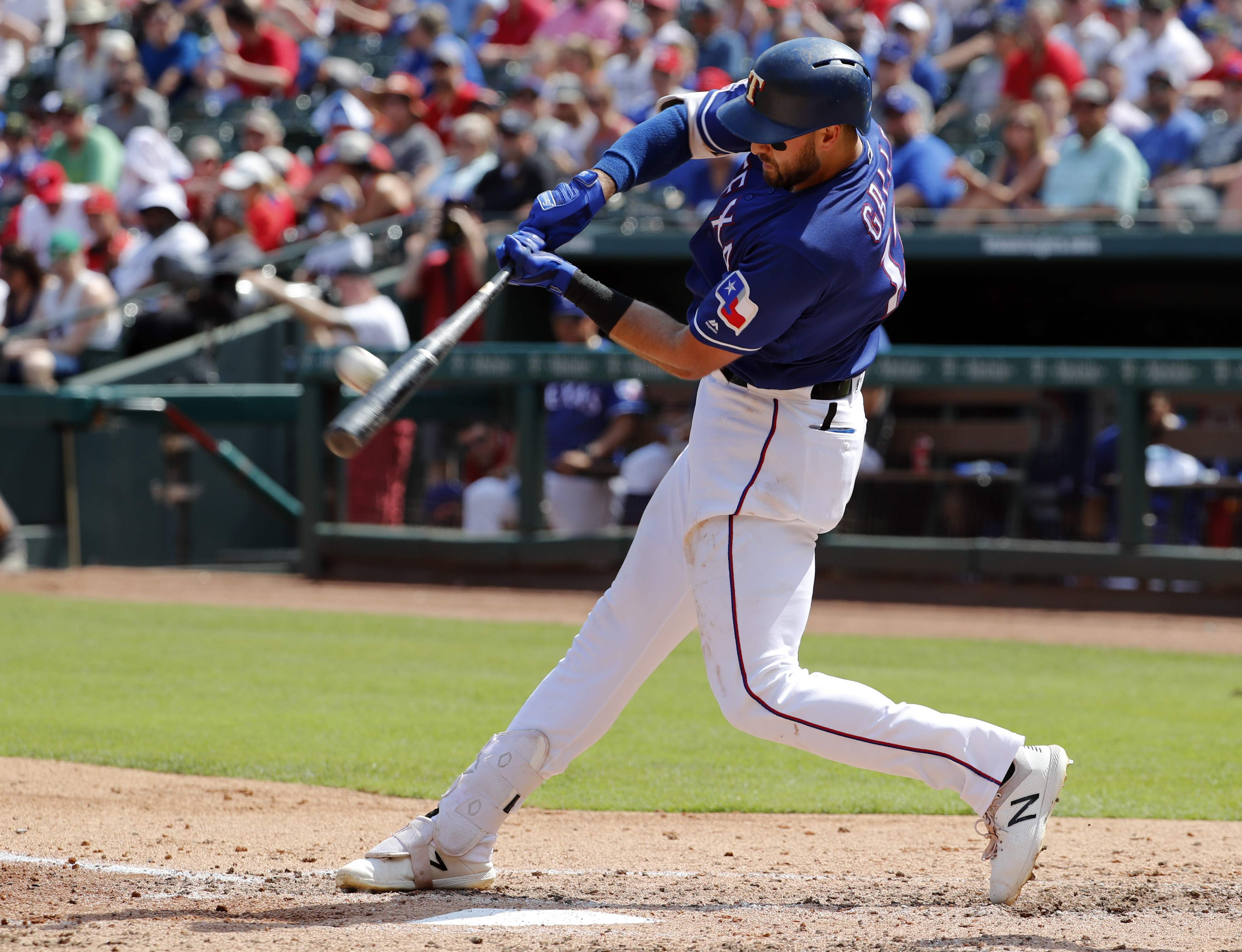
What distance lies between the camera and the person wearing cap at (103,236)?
11.2 meters

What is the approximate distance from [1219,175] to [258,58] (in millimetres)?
8415

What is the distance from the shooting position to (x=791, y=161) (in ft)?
9.63

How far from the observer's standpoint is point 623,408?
8453mm

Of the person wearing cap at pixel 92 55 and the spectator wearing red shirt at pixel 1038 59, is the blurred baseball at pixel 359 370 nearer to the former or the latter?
the spectator wearing red shirt at pixel 1038 59

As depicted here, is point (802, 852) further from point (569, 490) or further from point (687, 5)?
point (687, 5)

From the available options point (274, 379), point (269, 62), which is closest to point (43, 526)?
point (274, 379)

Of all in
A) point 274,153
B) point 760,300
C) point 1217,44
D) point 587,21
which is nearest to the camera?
point 760,300

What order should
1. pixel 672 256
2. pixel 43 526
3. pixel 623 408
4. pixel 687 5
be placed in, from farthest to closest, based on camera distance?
1. pixel 687 5
2. pixel 672 256
3. pixel 43 526
4. pixel 623 408

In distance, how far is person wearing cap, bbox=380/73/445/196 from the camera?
11.2 meters

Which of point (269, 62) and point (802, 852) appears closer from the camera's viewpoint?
point (802, 852)

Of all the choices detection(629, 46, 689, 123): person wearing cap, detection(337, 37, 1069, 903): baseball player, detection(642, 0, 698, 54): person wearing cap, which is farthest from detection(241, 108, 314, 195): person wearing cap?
detection(337, 37, 1069, 903): baseball player

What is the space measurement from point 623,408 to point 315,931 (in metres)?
5.81

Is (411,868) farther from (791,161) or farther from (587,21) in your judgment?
(587,21)

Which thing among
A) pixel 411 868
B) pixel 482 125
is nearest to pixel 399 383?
pixel 411 868
